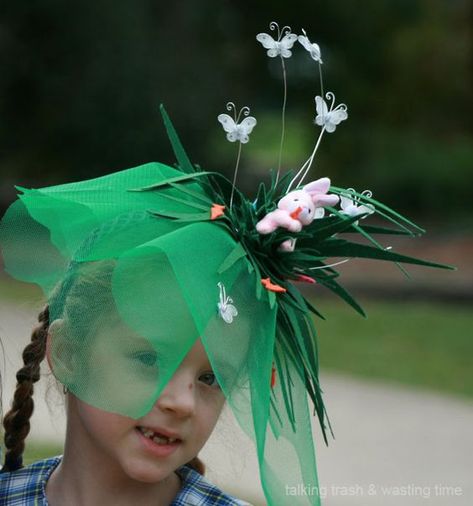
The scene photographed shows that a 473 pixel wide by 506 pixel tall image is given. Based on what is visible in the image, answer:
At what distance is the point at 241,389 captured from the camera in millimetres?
2205

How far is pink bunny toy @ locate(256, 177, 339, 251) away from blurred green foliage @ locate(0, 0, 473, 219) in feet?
40.0

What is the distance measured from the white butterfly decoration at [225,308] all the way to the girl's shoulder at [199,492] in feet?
1.78

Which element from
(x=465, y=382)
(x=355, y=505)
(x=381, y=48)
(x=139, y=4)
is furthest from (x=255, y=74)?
(x=355, y=505)

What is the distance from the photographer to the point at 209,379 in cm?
224

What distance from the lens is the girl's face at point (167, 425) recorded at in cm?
217

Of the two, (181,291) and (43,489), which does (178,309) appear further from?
(43,489)

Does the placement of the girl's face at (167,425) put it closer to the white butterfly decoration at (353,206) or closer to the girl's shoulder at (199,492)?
the girl's shoulder at (199,492)

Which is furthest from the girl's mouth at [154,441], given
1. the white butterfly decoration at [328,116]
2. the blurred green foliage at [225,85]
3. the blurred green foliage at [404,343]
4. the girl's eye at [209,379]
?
the blurred green foliage at [225,85]

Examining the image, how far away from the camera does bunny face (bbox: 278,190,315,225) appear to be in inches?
88.9

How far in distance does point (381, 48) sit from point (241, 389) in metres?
17.7

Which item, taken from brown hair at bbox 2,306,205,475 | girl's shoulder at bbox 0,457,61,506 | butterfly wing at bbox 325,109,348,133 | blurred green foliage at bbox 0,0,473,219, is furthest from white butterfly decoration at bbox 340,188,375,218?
blurred green foliage at bbox 0,0,473,219

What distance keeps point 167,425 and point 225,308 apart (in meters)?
0.25

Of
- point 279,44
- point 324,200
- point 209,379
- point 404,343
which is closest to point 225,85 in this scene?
point 404,343

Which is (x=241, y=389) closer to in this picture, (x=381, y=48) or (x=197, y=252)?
(x=197, y=252)
